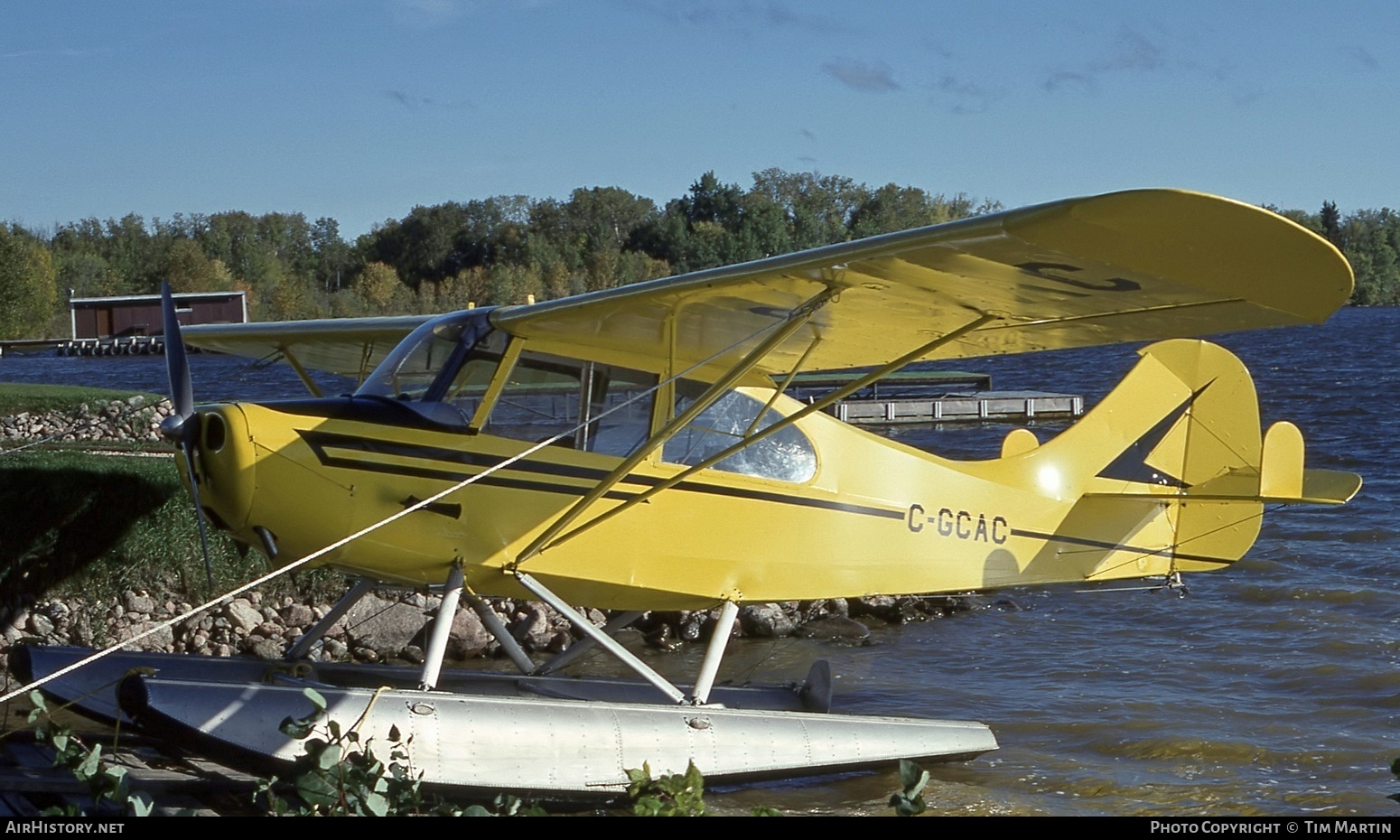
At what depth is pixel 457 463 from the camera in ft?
19.5

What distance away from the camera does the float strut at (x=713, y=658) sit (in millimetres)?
6430

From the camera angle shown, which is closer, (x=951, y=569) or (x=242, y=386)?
(x=951, y=569)

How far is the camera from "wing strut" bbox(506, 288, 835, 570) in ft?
19.1

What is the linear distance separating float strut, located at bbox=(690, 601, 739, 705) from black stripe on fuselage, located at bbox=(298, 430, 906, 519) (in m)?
0.67

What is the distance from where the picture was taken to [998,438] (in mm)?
24578

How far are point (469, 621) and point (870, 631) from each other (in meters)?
3.63

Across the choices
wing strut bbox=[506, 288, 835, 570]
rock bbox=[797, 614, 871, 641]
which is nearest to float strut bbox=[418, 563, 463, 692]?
wing strut bbox=[506, 288, 835, 570]

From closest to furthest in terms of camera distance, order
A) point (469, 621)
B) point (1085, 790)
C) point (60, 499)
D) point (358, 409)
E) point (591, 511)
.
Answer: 1. point (358, 409)
2. point (591, 511)
3. point (1085, 790)
4. point (60, 499)
5. point (469, 621)

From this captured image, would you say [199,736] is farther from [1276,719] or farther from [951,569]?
[1276,719]

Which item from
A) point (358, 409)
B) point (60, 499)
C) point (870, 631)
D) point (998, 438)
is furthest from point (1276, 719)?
point (998, 438)

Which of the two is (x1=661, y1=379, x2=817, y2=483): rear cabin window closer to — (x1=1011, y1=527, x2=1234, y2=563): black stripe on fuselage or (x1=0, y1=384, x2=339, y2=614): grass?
(x1=1011, y1=527, x2=1234, y2=563): black stripe on fuselage

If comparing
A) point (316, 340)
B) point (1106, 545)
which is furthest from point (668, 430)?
point (1106, 545)

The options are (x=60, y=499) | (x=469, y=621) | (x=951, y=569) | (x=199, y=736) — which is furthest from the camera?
(x=469, y=621)

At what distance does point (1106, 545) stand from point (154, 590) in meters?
6.60
